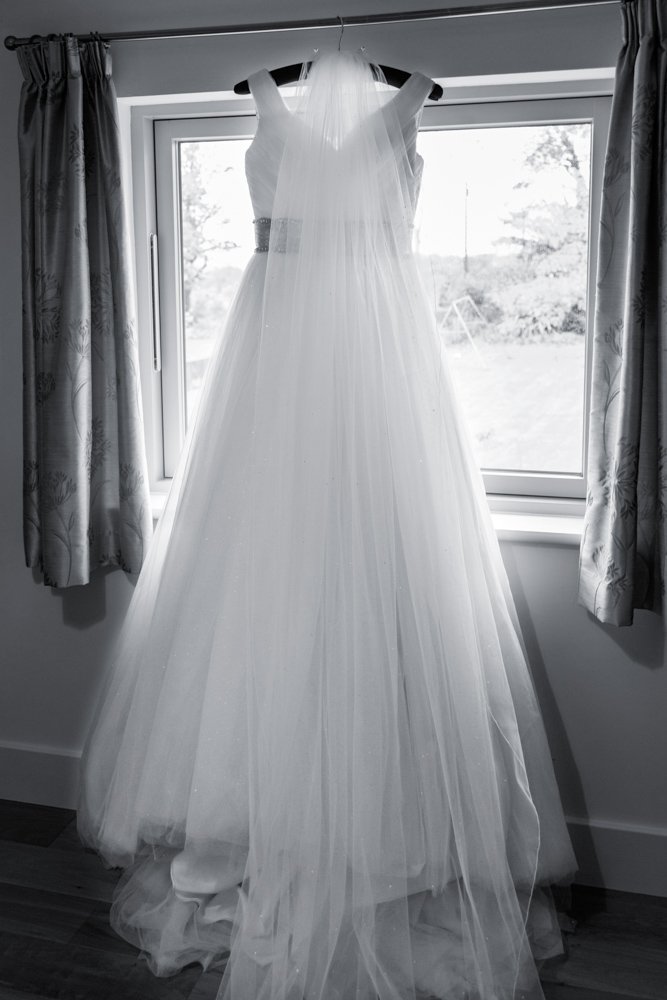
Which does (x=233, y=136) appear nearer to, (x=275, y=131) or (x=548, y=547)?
(x=275, y=131)

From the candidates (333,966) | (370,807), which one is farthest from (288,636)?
(333,966)

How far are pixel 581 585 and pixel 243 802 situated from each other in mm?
833

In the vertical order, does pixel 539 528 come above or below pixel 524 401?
below

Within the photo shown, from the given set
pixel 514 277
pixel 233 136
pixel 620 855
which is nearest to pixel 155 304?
pixel 233 136

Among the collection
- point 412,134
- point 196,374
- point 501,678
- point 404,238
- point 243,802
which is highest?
point 412,134

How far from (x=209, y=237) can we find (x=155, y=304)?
0.22 metres

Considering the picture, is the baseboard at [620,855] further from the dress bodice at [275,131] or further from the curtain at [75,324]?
the dress bodice at [275,131]

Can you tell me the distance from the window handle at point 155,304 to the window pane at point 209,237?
75 mm

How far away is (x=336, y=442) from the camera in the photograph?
1786 millimetres

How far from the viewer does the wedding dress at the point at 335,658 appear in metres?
1.70

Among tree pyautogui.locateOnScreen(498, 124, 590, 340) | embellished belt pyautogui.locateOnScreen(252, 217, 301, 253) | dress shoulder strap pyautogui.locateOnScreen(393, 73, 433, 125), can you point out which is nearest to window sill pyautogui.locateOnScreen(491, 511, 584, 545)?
tree pyautogui.locateOnScreen(498, 124, 590, 340)

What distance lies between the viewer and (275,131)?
6.18 feet

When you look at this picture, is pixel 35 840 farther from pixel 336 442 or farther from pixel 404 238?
pixel 404 238

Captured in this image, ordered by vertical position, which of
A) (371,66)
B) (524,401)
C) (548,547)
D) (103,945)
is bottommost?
(103,945)
